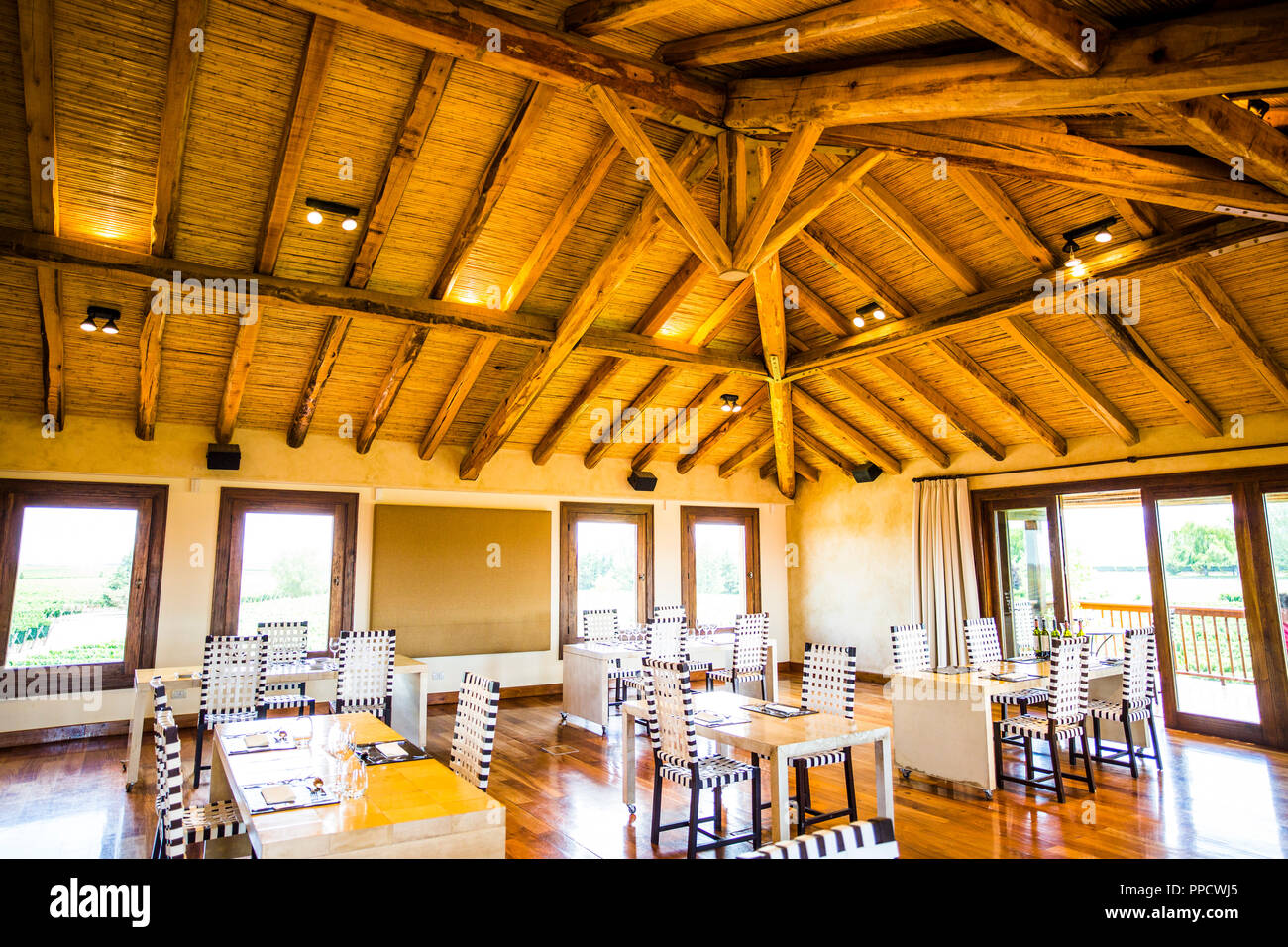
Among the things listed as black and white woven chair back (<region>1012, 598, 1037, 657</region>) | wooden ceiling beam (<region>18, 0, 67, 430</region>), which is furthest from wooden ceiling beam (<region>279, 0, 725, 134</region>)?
black and white woven chair back (<region>1012, 598, 1037, 657</region>)

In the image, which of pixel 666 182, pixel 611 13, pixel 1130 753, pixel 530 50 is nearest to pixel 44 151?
pixel 530 50

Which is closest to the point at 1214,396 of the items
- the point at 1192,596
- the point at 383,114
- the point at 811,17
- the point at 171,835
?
the point at 1192,596

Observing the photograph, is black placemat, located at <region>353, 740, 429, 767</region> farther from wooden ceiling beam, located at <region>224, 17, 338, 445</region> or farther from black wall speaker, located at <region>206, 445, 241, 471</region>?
black wall speaker, located at <region>206, 445, 241, 471</region>

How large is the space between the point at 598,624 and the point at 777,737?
16.9 feet

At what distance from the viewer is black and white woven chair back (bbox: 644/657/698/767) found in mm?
4176

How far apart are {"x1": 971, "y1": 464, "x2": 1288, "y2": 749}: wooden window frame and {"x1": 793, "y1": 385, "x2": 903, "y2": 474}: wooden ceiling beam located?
2800 millimetres

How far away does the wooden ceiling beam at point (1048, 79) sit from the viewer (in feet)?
10.2

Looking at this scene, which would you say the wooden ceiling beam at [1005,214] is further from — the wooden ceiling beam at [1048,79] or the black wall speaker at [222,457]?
the black wall speaker at [222,457]

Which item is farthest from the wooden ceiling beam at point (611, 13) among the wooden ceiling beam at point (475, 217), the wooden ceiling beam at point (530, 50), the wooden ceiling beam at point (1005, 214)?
the wooden ceiling beam at point (1005, 214)

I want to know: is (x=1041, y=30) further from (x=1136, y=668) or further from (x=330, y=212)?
(x=1136, y=668)

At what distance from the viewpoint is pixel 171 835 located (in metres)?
2.63

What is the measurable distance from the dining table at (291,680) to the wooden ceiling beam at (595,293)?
285 cm

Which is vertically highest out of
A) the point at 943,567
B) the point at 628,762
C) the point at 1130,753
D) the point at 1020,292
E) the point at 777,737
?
the point at 1020,292

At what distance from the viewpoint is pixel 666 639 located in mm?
8070
